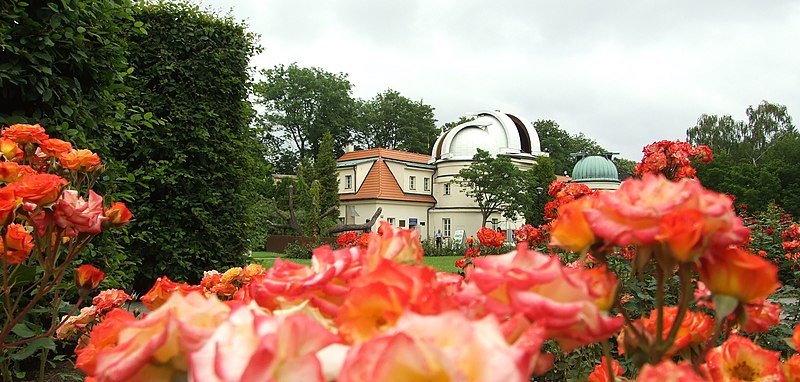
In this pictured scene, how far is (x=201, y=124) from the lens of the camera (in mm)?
7340

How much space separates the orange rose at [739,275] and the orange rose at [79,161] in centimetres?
224

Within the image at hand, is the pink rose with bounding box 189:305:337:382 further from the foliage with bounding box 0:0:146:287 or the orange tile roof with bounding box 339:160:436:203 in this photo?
the orange tile roof with bounding box 339:160:436:203

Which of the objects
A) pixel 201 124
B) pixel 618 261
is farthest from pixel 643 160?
pixel 201 124

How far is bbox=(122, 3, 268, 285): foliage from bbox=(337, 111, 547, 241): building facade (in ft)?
85.6

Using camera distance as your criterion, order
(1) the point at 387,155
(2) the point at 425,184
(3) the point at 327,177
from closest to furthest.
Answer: (3) the point at 327,177 < (1) the point at 387,155 < (2) the point at 425,184

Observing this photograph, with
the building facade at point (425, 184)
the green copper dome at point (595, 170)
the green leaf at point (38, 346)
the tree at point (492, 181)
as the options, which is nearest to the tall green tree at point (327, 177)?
the building facade at point (425, 184)

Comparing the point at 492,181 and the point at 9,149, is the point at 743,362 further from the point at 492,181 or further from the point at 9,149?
the point at 492,181

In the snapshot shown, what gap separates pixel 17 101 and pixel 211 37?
15.0ft

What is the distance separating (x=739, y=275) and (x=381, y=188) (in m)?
33.8

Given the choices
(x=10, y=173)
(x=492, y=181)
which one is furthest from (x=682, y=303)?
(x=492, y=181)

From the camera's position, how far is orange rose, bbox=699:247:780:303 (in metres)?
0.61

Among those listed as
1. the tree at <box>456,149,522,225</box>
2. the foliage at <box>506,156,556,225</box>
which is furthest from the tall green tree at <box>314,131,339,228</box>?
the foliage at <box>506,156,556,225</box>

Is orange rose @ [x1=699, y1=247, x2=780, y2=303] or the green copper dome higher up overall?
the green copper dome

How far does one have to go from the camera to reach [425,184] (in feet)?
121
